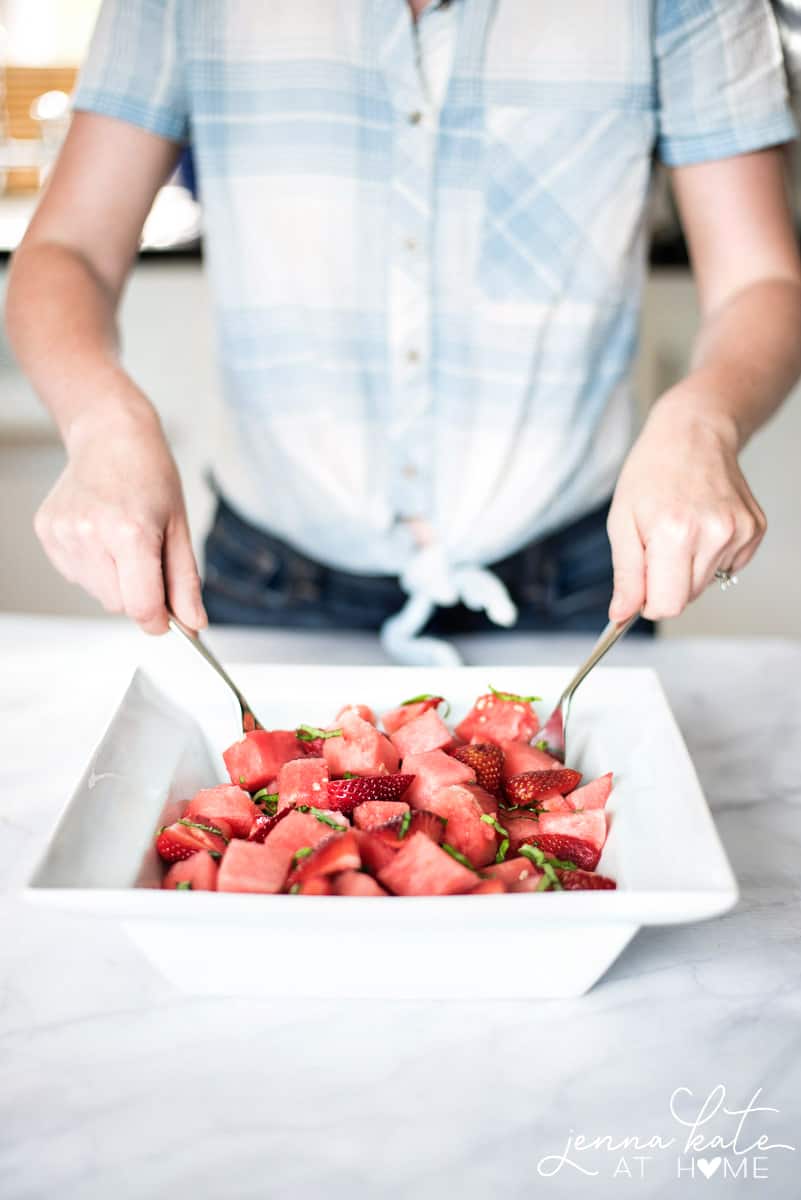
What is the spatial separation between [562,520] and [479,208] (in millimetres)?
338

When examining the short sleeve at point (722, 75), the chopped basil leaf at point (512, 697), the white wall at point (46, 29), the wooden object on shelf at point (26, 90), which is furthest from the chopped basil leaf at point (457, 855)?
the white wall at point (46, 29)

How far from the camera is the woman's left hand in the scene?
0.81 m

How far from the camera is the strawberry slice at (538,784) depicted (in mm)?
755

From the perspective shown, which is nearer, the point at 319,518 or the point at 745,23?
the point at 745,23

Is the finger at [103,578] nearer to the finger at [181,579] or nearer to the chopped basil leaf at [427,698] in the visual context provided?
the finger at [181,579]

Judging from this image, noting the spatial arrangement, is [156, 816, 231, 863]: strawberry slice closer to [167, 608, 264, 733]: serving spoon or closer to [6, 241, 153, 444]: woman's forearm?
[167, 608, 264, 733]: serving spoon

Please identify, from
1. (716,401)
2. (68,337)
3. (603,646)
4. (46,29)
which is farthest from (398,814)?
(46,29)

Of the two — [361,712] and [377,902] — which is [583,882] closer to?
[377,902]

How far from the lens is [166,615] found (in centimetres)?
84

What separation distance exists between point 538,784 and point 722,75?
726 millimetres

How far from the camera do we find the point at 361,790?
711 millimetres

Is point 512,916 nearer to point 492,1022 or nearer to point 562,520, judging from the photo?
point 492,1022

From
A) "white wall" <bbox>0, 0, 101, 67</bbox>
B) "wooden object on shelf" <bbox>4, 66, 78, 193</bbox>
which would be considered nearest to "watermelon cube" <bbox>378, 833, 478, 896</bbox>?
"wooden object on shelf" <bbox>4, 66, 78, 193</bbox>

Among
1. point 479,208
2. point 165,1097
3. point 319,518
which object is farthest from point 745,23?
point 165,1097
